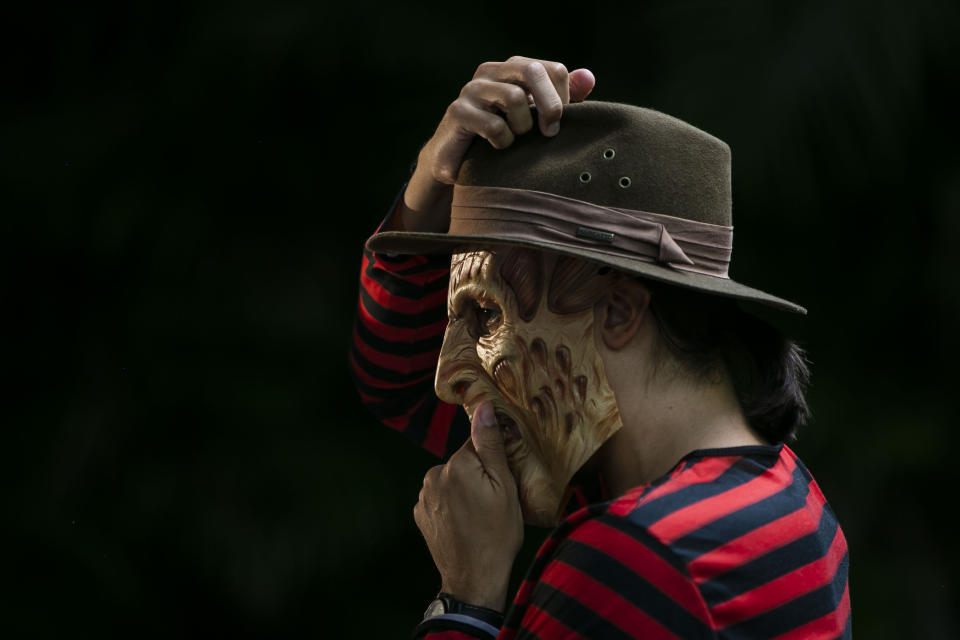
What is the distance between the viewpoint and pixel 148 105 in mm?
2895

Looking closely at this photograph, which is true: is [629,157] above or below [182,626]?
above

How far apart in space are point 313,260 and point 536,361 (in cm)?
159

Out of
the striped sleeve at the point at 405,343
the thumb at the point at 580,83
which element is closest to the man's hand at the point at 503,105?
the thumb at the point at 580,83

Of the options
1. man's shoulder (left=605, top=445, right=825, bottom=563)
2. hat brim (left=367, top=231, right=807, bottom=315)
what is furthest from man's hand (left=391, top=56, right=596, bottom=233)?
man's shoulder (left=605, top=445, right=825, bottom=563)

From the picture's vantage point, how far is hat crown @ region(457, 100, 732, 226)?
1.43 meters

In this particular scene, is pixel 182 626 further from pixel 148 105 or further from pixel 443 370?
pixel 443 370

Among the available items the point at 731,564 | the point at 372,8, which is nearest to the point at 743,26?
the point at 372,8

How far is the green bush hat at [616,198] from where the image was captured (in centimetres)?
141

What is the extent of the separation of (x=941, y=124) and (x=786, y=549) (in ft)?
6.65

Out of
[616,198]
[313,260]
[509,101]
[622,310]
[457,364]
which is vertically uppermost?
[509,101]

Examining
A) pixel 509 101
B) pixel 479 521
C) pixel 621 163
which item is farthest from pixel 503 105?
pixel 479 521

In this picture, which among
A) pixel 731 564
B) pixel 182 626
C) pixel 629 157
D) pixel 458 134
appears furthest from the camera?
pixel 182 626

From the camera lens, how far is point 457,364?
155 centimetres

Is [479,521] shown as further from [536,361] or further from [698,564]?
[698,564]
